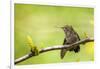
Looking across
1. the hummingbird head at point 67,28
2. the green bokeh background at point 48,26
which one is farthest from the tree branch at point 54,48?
the hummingbird head at point 67,28

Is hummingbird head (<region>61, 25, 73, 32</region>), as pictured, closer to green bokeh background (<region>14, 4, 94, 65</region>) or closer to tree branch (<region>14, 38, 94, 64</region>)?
green bokeh background (<region>14, 4, 94, 65</region>)

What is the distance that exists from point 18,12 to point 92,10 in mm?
726

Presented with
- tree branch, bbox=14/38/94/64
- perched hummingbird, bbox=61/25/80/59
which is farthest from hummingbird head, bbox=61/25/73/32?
tree branch, bbox=14/38/94/64

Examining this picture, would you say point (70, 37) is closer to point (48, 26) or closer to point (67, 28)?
point (67, 28)

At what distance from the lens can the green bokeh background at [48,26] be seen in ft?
5.00

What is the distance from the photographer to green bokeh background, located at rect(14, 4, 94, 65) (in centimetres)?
152

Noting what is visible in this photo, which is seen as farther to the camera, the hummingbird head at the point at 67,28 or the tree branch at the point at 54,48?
the hummingbird head at the point at 67,28

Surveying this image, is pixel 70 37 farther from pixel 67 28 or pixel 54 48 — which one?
pixel 54 48

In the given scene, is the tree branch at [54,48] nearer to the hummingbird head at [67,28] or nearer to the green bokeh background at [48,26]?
the green bokeh background at [48,26]

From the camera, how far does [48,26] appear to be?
160 centimetres

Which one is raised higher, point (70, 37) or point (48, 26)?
point (48, 26)

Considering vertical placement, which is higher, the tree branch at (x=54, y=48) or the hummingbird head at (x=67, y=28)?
the hummingbird head at (x=67, y=28)

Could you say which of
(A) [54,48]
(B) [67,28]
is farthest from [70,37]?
(A) [54,48]

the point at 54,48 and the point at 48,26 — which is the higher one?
the point at 48,26
